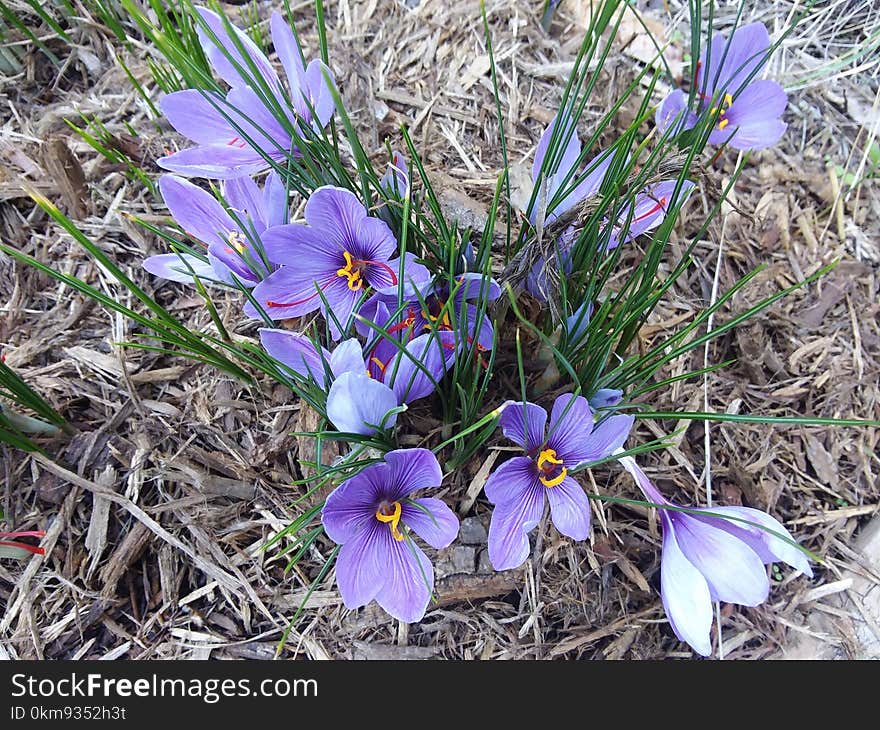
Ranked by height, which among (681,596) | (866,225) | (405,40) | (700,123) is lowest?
(681,596)

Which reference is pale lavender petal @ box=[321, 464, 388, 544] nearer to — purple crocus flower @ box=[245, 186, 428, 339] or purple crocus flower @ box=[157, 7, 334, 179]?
purple crocus flower @ box=[245, 186, 428, 339]

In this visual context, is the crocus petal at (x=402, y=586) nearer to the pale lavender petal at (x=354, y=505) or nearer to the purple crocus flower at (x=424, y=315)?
the pale lavender petal at (x=354, y=505)

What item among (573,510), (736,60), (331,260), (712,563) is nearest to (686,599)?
(712,563)


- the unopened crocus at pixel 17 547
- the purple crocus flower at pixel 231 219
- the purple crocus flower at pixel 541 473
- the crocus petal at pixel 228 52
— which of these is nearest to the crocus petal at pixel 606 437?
the purple crocus flower at pixel 541 473

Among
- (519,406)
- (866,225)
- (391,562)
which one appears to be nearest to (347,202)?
(519,406)

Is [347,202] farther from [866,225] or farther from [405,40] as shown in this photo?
[866,225]

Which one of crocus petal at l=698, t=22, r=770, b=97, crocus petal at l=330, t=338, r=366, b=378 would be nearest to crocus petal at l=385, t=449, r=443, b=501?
crocus petal at l=330, t=338, r=366, b=378
